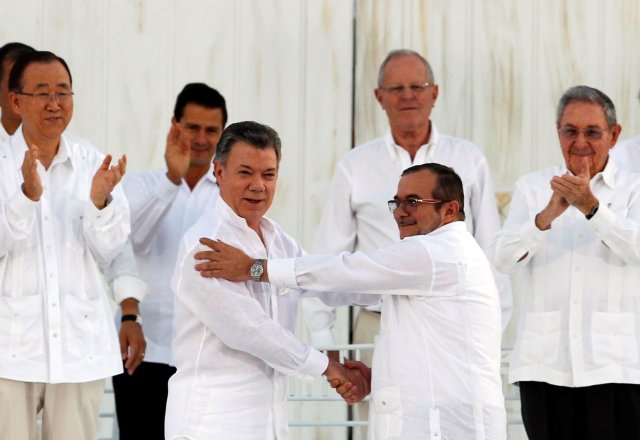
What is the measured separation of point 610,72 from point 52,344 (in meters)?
3.28

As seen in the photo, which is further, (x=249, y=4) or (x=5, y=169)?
(x=249, y=4)

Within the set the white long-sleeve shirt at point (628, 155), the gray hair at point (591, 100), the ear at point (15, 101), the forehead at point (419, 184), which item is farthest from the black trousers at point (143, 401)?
the white long-sleeve shirt at point (628, 155)

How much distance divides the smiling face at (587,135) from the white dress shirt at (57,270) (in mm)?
1676

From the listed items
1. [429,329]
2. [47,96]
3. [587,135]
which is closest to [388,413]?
[429,329]

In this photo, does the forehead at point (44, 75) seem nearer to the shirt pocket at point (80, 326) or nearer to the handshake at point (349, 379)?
the shirt pocket at point (80, 326)

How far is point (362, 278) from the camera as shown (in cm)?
473

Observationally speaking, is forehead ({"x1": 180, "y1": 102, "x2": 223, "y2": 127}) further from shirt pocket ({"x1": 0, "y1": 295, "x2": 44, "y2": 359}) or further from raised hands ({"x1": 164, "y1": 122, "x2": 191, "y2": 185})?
shirt pocket ({"x1": 0, "y1": 295, "x2": 44, "y2": 359})

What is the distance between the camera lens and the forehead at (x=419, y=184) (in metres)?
4.81

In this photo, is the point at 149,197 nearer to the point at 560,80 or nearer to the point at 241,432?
the point at 241,432

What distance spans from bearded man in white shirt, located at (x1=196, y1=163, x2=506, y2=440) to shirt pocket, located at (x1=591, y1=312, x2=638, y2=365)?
3.03 feet

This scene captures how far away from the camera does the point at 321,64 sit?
23.9ft

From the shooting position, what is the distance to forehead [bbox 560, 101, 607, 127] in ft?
18.8

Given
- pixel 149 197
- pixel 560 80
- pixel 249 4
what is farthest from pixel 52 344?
pixel 560 80

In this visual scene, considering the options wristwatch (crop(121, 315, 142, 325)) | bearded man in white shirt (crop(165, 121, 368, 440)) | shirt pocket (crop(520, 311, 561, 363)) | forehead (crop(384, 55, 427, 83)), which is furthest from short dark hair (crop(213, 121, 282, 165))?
forehead (crop(384, 55, 427, 83))
